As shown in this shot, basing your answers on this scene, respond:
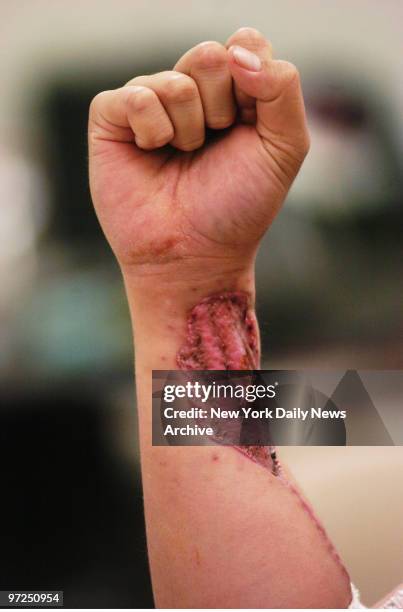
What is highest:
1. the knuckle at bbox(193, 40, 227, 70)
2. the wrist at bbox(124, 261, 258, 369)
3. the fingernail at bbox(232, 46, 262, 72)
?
the knuckle at bbox(193, 40, 227, 70)

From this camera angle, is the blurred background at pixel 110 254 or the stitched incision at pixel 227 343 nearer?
the stitched incision at pixel 227 343

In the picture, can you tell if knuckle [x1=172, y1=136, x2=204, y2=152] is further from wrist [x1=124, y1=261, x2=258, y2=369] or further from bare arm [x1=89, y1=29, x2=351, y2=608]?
wrist [x1=124, y1=261, x2=258, y2=369]

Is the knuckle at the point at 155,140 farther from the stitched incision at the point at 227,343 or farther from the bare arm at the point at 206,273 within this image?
the stitched incision at the point at 227,343

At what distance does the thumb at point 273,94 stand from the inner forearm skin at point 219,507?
0.80 ft

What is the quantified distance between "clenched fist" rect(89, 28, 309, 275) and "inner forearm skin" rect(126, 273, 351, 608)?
0.28 feet

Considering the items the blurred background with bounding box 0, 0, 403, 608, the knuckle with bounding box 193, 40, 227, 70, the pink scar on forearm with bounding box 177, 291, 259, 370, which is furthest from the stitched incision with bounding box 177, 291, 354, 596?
the knuckle with bounding box 193, 40, 227, 70

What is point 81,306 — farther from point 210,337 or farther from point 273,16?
point 273,16

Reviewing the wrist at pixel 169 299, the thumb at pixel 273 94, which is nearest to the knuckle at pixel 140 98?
the thumb at pixel 273 94

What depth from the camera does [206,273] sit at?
98 centimetres

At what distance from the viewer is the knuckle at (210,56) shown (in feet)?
2.80

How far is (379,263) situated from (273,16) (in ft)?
1.82

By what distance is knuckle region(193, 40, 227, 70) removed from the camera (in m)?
0.85

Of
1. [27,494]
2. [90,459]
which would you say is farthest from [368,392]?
[27,494]

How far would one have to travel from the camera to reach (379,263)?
1.27 metres
